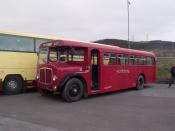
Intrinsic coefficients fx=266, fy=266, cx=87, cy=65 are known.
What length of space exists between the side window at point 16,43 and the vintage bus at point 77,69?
69.1 inches

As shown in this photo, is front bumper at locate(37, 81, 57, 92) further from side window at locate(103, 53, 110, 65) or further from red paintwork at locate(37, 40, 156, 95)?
side window at locate(103, 53, 110, 65)

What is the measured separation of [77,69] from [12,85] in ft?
13.7

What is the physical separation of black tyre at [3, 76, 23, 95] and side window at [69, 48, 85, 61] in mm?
3692

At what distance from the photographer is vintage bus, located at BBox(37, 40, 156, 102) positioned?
1160 centimetres

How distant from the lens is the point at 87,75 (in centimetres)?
1247

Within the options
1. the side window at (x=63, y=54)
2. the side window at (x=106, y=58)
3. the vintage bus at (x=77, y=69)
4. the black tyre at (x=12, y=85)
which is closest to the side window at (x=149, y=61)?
the vintage bus at (x=77, y=69)

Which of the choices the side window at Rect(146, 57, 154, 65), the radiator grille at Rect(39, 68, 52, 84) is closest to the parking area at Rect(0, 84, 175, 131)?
the radiator grille at Rect(39, 68, 52, 84)

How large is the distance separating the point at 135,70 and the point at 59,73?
21.5 ft

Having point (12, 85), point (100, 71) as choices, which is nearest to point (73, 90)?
point (100, 71)

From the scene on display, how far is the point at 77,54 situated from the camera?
12500 millimetres

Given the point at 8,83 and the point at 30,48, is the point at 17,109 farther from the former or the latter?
the point at 30,48

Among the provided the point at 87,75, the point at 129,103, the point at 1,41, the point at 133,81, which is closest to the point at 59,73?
the point at 87,75

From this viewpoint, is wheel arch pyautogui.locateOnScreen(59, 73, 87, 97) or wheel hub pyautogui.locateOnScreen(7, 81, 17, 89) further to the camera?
wheel hub pyautogui.locateOnScreen(7, 81, 17, 89)

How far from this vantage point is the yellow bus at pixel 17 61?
13.6 m
